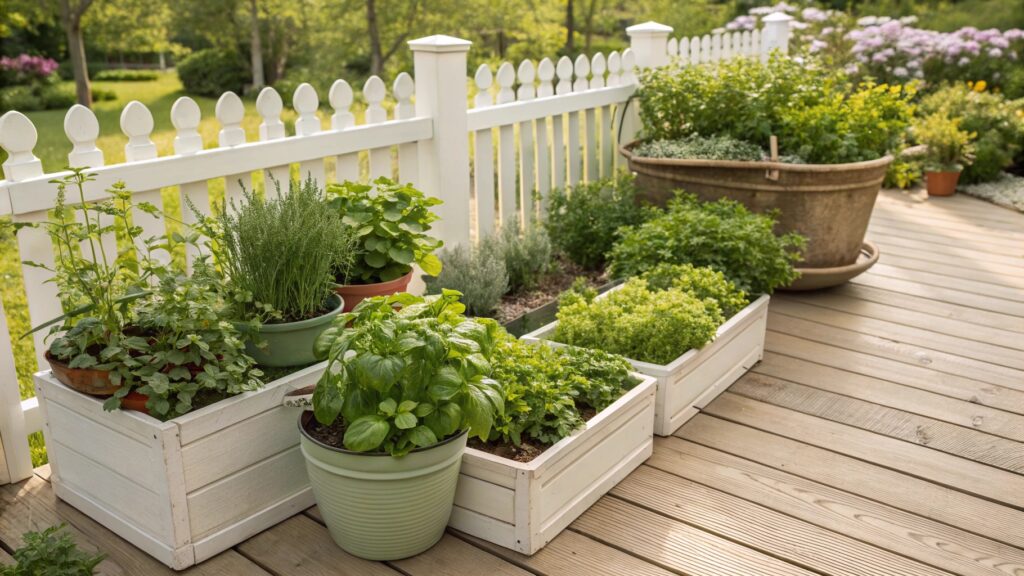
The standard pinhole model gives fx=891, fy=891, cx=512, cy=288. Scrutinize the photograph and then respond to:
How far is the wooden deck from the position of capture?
224 centimetres

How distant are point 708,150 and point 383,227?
1.94m

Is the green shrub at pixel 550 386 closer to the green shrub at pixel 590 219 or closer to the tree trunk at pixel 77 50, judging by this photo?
the green shrub at pixel 590 219

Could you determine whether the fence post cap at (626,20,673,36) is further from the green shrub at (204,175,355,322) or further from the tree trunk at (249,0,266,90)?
the tree trunk at (249,0,266,90)

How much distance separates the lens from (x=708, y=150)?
4.16 m

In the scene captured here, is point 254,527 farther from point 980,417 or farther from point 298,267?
point 980,417

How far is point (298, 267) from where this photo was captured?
2.42 meters

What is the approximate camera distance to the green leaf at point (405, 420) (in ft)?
6.53

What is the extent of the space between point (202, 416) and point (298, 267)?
1.59 feet

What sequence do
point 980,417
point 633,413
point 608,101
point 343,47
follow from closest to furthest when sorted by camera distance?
point 633,413, point 980,417, point 608,101, point 343,47

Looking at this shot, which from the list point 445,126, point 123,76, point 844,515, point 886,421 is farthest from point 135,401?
point 123,76

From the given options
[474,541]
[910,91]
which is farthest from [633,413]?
[910,91]

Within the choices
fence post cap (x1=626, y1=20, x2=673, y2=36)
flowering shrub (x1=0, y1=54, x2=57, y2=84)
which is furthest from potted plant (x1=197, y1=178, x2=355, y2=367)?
flowering shrub (x1=0, y1=54, x2=57, y2=84)

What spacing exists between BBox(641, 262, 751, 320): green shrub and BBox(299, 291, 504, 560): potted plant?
1237mm

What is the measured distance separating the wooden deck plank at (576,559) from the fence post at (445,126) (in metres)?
1.64
